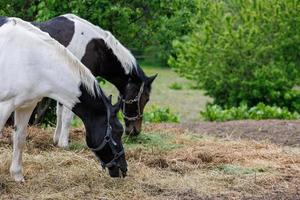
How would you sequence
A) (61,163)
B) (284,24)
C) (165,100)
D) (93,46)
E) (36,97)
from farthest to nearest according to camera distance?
(165,100), (284,24), (93,46), (61,163), (36,97)

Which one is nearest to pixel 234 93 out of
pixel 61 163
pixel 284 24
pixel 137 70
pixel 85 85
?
pixel 284 24

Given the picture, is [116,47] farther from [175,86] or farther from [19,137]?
[175,86]

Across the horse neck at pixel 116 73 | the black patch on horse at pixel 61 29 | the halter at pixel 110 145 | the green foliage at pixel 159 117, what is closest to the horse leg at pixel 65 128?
the horse neck at pixel 116 73

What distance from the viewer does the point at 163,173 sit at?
20.7 ft

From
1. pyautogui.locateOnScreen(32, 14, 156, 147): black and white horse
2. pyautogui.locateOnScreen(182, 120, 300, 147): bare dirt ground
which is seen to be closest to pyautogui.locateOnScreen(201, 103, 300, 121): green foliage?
pyautogui.locateOnScreen(182, 120, 300, 147): bare dirt ground

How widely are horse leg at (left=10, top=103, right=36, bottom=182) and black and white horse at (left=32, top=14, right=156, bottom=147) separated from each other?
1545mm

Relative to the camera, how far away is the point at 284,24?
13.9 meters

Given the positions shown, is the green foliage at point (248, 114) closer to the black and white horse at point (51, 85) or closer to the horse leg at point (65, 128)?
the horse leg at point (65, 128)

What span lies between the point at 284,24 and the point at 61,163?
8807mm

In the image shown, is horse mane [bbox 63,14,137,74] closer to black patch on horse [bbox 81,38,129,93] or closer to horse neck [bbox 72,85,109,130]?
black patch on horse [bbox 81,38,129,93]

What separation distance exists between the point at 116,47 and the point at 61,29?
682 mm

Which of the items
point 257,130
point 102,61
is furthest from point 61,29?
point 257,130

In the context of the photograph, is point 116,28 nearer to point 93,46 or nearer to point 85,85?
point 93,46

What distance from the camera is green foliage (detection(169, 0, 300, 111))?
13922 mm
